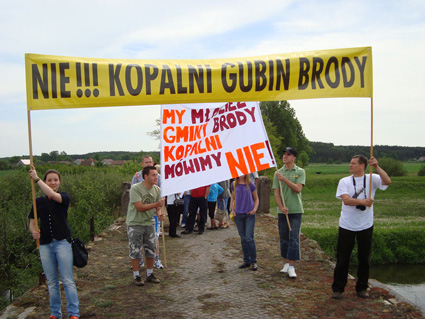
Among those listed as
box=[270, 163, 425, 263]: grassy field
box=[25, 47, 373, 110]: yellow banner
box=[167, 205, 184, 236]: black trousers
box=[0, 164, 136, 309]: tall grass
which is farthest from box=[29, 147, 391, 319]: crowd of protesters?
box=[270, 163, 425, 263]: grassy field

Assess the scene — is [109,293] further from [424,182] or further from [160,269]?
[424,182]

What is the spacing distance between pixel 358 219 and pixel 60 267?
3.93 meters

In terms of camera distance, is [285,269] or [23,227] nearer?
[285,269]

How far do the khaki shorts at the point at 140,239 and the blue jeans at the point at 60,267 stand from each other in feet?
5.20

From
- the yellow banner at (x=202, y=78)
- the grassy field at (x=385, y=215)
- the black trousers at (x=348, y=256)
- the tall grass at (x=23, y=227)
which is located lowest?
the grassy field at (x=385, y=215)

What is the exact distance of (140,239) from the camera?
23.4 feet

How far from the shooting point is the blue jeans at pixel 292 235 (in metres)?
7.27

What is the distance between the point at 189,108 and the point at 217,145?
92cm

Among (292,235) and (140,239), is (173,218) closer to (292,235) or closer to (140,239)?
(140,239)

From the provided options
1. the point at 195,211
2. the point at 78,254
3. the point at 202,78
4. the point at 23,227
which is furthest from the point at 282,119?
the point at 78,254

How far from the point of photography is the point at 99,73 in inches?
249

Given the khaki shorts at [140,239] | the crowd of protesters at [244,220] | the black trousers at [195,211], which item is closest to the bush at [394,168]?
the black trousers at [195,211]

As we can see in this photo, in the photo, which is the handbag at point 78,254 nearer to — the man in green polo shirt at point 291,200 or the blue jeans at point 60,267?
the blue jeans at point 60,267

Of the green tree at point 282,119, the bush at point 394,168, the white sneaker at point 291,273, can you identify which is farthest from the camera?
the green tree at point 282,119
